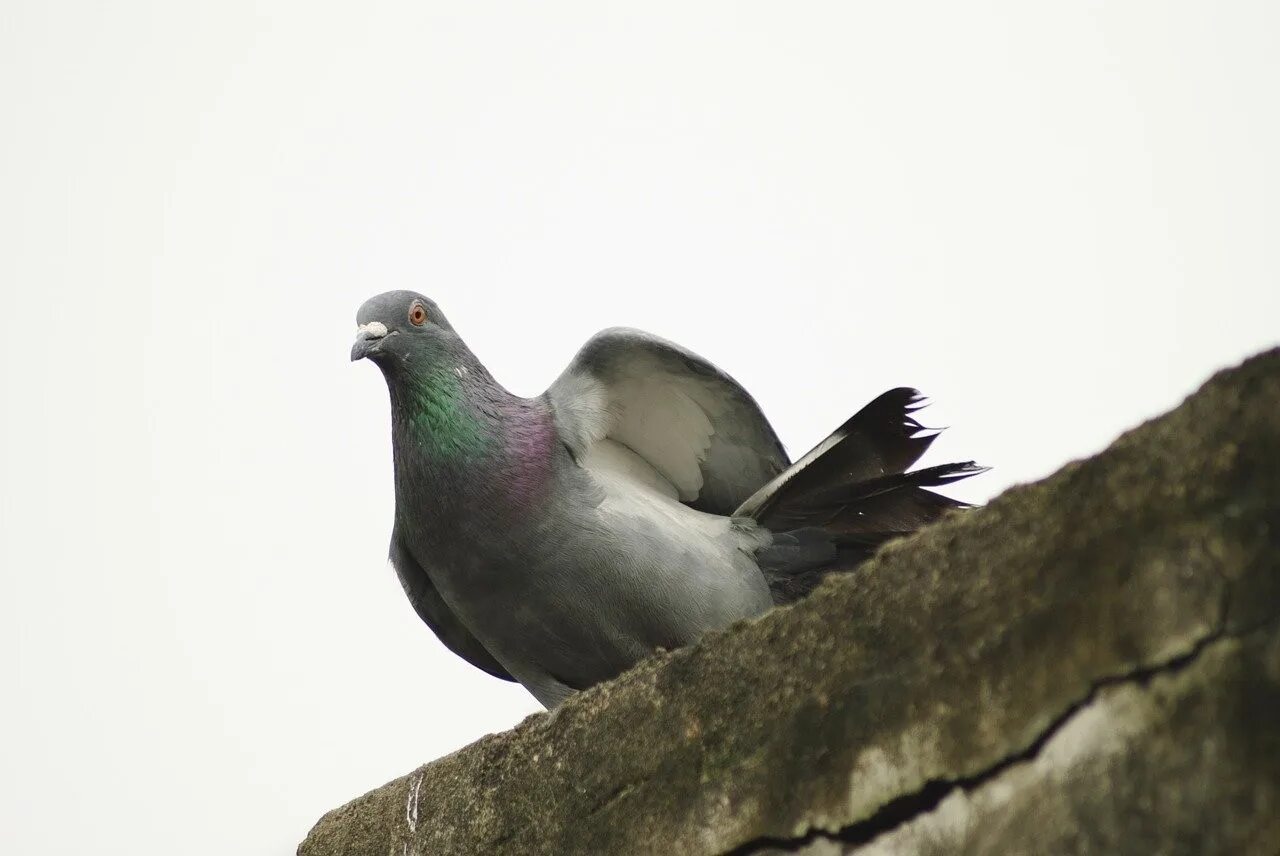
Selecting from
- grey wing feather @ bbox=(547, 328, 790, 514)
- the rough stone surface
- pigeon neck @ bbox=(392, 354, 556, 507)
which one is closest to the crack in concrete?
the rough stone surface

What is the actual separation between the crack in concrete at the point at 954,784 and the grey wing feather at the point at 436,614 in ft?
9.05

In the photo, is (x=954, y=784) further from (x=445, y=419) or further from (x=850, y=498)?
(x=445, y=419)

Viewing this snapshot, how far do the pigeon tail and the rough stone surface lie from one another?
5.91 ft

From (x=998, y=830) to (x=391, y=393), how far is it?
3.35m

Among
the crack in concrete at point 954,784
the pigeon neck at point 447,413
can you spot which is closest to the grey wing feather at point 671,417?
the pigeon neck at point 447,413

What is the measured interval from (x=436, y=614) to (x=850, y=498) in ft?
5.20

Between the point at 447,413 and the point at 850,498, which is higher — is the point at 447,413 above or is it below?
above

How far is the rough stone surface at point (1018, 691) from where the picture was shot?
1.93 meters

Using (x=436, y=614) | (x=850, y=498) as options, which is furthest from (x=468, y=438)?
(x=850, y=498)

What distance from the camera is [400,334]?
5.11 metres

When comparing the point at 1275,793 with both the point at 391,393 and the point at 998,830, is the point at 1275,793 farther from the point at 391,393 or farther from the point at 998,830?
the point at 391,393

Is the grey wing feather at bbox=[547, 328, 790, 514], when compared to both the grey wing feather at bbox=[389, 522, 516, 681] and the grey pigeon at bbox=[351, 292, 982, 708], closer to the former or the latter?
the grey pigeon at bbox=[351, 292, 982, 708]

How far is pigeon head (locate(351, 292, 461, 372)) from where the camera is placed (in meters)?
5.06

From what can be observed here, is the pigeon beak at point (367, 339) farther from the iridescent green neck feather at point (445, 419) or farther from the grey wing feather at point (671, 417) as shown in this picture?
the grey wing feather at point (671, 417)
